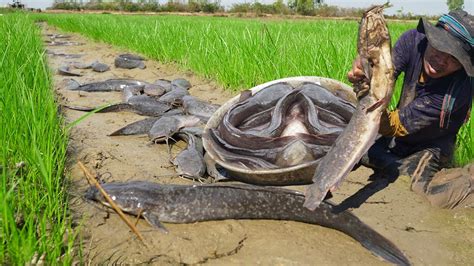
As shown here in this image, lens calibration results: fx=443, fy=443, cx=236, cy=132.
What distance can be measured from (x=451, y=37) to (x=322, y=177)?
130 centimetres

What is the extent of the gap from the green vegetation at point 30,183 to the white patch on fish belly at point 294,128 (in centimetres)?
146

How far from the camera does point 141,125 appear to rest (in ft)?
13.3

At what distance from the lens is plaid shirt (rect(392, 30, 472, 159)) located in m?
2.81

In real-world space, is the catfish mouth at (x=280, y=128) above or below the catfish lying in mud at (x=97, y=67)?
above

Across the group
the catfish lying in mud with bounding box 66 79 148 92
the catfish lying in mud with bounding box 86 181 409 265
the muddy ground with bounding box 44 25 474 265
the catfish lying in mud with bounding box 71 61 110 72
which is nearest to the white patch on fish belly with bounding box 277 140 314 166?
the muddy ground with bounding box 44 25 474 265

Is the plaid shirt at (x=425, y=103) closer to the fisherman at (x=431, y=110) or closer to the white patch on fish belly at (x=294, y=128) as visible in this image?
the fisherman at (x=431, y=110)

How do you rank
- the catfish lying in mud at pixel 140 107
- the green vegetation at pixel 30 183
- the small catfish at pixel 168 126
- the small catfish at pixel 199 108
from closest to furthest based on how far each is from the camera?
the green vegetation at pixel 30 183 → the small catfish at pixel 168 126 → the small catfish at pixel 199 108 → the catfish lying in mud at pixel 140 107

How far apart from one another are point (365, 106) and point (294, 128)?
3.50ft

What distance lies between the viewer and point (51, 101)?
3062mm

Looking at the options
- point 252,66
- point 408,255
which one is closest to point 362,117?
point 408,255

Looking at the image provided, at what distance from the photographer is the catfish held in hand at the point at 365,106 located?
178cm

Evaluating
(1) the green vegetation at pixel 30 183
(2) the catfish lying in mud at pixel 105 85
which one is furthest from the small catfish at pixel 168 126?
(2) the catfish lying in mud at pixel 105 85

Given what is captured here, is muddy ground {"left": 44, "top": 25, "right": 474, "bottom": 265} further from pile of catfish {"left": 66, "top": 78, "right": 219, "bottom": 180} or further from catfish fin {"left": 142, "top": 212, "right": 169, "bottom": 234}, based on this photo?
pile of catfish {"left": 66, "top": 78, "right": 219, "bottom": 180}

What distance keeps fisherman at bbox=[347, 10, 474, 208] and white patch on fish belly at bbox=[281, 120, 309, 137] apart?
531 millimetres
